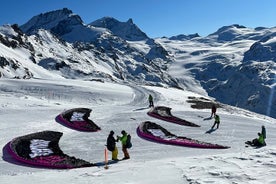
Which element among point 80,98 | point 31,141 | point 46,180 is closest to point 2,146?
point 31,141

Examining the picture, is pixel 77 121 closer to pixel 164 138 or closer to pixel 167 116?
pixel 164 138

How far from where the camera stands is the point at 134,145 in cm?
3338

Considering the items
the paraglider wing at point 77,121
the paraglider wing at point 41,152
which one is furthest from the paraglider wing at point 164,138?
the paraglider wing at point 41,152

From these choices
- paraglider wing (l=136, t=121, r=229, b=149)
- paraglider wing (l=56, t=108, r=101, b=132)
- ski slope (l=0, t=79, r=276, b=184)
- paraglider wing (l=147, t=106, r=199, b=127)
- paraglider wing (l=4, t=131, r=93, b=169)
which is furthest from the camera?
paraglider wing (l=147, t=106, r=199, b=127)

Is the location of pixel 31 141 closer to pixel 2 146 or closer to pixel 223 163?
pixel 2 146

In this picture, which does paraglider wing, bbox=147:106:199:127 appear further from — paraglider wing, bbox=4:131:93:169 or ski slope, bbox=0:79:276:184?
paraglider wing, bbox=4:131:93:169

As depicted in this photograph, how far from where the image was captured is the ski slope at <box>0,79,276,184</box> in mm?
18547

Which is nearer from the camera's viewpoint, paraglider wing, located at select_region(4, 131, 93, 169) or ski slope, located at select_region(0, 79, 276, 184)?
ski slope, located at select_region(0, 79, 276, 184)

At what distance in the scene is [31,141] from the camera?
1258 inches

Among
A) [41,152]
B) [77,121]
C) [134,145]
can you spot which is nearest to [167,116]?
[77,121]

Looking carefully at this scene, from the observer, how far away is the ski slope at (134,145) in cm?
1855

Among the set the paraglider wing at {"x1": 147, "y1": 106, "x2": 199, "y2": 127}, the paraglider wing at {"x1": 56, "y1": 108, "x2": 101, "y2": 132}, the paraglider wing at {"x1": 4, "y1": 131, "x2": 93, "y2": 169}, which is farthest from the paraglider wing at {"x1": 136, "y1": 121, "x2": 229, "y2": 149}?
the paraglider wing at {"x1": 4, "y1": 131, "x2": 93, "y2": 169}

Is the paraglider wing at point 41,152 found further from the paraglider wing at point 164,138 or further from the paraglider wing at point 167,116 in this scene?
the paraglider wing at point 167,116

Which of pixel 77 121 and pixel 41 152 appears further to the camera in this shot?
pixel 77 121
